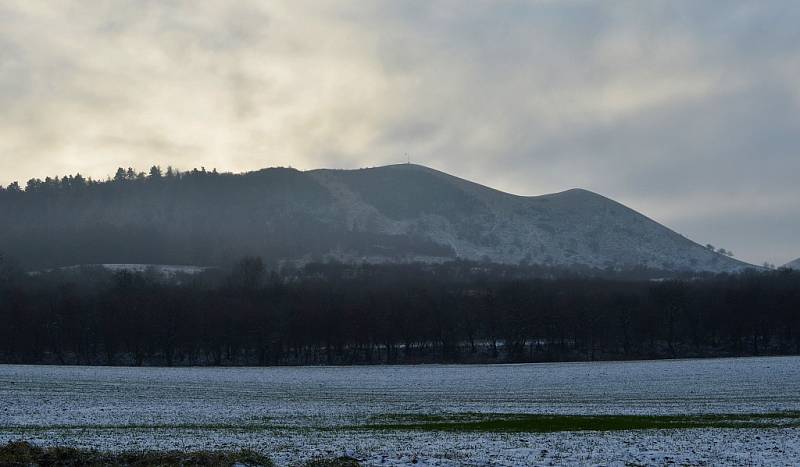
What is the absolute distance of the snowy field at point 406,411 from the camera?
25.5 meters

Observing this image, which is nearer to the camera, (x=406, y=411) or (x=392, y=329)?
(x=406, y=411)

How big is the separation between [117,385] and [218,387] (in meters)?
8.74

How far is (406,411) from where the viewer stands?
43344mm

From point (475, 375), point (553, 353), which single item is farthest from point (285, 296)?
point (475, 375)

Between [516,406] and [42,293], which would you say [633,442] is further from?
[42,293]

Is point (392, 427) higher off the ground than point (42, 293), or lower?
lower

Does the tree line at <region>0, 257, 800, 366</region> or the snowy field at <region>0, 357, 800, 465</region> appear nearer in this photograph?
the snowy field at <region>0, 357, 800, 465</region>

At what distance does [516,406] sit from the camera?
45.8 m

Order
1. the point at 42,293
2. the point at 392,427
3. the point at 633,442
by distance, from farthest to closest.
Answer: the point at 42,293 → the point at 392,427 → the point at 633,442

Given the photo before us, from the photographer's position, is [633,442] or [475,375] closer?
[633,442]

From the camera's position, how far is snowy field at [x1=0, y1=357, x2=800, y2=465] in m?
25.5

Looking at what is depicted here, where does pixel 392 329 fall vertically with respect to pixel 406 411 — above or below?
above

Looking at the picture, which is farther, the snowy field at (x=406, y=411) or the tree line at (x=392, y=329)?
the tree line at (x=392, y=329)

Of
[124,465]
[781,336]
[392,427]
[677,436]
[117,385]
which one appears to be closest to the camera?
[124,465]
